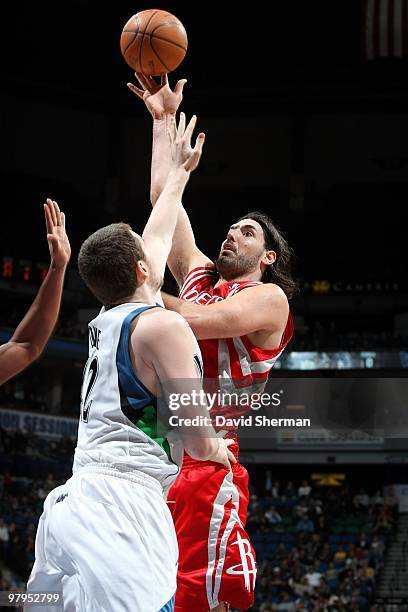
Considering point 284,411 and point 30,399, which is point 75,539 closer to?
point 284,411

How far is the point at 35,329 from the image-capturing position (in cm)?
308

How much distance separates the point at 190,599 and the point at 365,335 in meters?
20.4

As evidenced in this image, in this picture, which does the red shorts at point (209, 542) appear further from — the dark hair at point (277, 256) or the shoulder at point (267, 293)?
the dark hair at point (277, 256)

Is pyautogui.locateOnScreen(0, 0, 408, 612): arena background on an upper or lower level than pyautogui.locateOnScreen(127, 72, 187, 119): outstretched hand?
upper

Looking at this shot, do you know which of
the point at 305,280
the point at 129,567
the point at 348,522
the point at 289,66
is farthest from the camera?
the point at 305,280

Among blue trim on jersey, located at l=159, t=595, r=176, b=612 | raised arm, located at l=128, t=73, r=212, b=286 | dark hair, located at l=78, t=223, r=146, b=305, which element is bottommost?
blue trim on jersey, located at l=159, t=595, r=176, b=612

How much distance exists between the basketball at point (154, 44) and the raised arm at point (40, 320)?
2067 millimetres

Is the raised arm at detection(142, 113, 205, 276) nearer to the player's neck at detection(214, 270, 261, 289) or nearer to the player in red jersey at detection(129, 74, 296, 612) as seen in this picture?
the player in red jersey at detection(129, 74, 296, 612)

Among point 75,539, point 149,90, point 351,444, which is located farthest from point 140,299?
point 351,444

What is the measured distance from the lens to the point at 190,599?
383cm

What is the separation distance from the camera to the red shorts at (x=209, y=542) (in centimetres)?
385

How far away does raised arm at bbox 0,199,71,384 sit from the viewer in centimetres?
304

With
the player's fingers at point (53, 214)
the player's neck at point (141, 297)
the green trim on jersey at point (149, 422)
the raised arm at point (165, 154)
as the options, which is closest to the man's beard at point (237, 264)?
the raised arm at point (165, 154)

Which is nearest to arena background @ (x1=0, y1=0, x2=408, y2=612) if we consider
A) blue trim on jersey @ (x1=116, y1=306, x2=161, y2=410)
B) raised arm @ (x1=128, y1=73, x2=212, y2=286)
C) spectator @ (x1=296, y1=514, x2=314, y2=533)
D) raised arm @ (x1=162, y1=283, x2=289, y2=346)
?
spectator @ (x1=296, y1=514, x2=314, y2=533)
